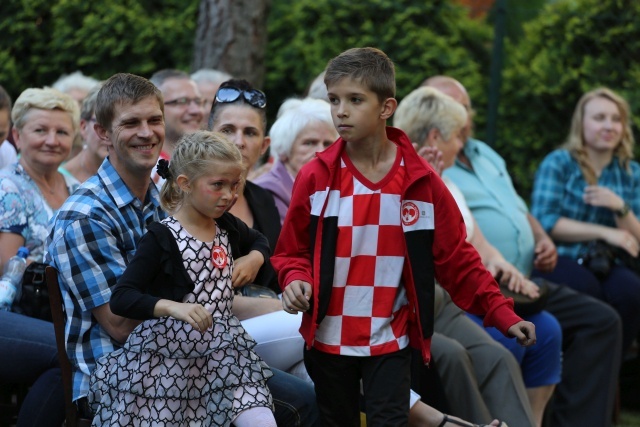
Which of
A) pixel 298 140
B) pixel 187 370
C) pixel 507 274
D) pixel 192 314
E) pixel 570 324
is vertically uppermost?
pixel 298 140

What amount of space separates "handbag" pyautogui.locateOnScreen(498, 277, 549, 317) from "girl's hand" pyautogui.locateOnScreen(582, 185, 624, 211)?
1097 mm

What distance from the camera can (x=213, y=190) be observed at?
3355 millimetres

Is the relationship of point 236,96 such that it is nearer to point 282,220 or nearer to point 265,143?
point 265,143

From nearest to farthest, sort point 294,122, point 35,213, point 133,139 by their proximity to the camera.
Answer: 1. point 133,139
2. point 35,213
3. point 294,122

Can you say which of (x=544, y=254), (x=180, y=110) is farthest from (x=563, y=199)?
(x=180, y=110)

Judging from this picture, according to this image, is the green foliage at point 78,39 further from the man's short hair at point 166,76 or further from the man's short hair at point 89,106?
the man's short hair at point 89,106

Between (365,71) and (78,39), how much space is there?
496 centimetres

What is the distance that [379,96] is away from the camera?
11.1ft

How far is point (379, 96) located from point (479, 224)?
90.8 inches

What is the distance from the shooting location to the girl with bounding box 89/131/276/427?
10.6 ft

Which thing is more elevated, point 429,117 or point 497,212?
point 429,117

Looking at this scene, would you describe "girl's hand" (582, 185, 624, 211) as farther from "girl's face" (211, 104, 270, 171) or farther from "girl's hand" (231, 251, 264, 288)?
"girl's hand" (231, 251, 264, 288)

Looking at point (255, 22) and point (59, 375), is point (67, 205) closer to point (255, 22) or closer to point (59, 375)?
point (59, 375)

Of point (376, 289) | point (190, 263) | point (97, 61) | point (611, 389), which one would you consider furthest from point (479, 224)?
point (97, 61)
